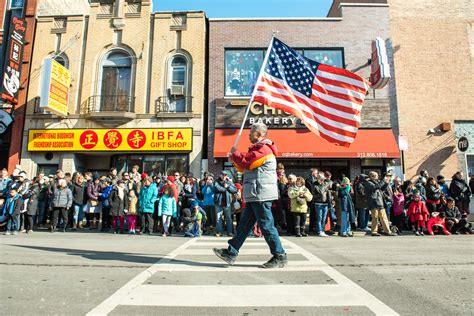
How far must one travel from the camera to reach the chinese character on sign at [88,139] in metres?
16.3

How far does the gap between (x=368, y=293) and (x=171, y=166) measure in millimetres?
13590

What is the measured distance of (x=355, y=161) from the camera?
1566 centimetres

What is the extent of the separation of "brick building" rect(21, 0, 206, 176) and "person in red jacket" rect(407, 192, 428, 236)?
9.23 m

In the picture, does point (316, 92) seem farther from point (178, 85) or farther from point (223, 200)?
point (178, 85)

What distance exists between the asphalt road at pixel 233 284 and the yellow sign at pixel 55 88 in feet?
35.3

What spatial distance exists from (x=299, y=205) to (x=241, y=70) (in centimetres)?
938

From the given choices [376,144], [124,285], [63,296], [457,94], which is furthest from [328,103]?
[457,94]

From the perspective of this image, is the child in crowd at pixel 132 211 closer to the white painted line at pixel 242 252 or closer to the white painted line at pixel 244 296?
the white painted line at pixel 242 252

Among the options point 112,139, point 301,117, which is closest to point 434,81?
point 301,117

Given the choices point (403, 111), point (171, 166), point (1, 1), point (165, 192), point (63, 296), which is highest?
point (1, 1)

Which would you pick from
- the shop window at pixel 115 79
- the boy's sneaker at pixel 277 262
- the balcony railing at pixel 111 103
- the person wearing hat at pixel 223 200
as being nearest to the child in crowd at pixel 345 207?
the person wearing hat at pixel 223 200

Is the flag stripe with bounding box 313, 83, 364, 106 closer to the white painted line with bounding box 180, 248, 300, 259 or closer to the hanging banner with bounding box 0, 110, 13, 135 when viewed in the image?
the white painted line with bounding box 180, 248, 300, 259

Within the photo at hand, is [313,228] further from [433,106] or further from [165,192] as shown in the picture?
[433,106]

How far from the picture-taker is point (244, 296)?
11.6 feet
